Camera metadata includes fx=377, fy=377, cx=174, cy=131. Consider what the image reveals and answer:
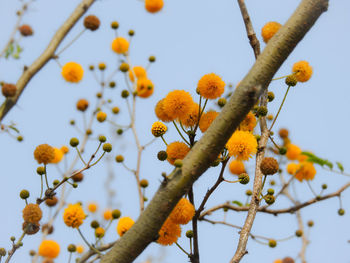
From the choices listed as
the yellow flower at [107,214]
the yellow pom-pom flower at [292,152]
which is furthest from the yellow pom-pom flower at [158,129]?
the yellow pom-pom flower at [292,152]

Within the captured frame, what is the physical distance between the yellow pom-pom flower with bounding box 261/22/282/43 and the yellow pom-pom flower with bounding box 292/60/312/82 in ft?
1.03

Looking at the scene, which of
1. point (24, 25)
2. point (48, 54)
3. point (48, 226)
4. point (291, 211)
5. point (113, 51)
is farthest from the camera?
point (24, 25)

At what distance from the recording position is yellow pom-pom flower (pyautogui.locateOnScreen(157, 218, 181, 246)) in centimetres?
206

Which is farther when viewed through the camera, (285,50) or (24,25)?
(24,25)

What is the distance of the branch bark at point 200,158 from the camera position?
1.58 meters

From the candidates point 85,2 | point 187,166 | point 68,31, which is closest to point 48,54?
point 68,31

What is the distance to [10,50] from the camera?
19.2ft

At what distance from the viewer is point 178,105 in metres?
2.21

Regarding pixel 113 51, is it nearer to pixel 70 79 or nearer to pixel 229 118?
pixel 70 79

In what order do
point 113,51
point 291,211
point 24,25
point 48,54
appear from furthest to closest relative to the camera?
point 24,25 < point 113,51 < point 48,54 < point 291,211

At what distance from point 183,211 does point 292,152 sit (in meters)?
4.24

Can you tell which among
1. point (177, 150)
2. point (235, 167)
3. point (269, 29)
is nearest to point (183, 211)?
point (177, 150)

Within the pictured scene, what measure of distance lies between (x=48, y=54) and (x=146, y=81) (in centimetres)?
144

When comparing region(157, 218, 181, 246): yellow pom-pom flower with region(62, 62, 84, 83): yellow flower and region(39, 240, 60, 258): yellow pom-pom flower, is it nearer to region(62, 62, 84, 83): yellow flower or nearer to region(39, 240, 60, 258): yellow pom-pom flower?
region(39, 240, 60, 258): yellow pom-pom flower
